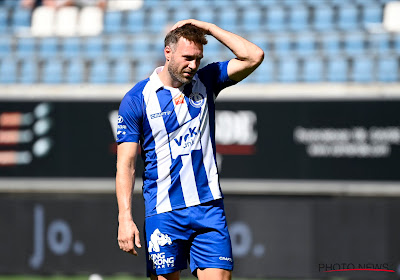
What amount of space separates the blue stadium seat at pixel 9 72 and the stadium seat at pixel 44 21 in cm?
172

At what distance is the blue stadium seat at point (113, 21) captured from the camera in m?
14.4

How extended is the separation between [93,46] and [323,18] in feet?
13.0

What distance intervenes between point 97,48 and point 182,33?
919 centimetres

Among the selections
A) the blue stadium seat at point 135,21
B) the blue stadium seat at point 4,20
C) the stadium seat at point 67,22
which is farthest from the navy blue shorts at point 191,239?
the blue stadium seat at point 4,20

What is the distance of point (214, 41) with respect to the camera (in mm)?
13016

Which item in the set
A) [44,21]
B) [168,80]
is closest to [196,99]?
[168,80]

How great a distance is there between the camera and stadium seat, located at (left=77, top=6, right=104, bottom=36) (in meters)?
14.4

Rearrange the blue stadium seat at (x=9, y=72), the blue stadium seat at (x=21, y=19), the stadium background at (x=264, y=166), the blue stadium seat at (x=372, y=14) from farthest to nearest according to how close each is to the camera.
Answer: the blue stadium seat at (x=21, y=19), the blue stadium seat at (x=372, y=14), the blue stadium seat at (x=9, y=72), the stadium background at (x=264, y=166)

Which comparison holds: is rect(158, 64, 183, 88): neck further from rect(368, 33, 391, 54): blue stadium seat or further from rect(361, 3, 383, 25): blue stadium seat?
rect(361, 3, 383, 25): blue stadium seat

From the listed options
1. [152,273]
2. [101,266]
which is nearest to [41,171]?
[101,266]

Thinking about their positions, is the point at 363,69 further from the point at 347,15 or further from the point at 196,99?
the point at 196,99

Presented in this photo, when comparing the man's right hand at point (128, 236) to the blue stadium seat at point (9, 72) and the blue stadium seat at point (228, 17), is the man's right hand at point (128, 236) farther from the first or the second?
the blue stadium seat at point (228, 17)

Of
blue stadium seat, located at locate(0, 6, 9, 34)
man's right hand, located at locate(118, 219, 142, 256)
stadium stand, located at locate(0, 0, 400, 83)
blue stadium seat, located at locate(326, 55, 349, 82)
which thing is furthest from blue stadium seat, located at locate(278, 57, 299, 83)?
man's right hand, located at locate(118, 219, 142, 256)

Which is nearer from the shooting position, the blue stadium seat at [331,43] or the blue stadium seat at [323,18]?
the blue stadium seat at [331,43]
